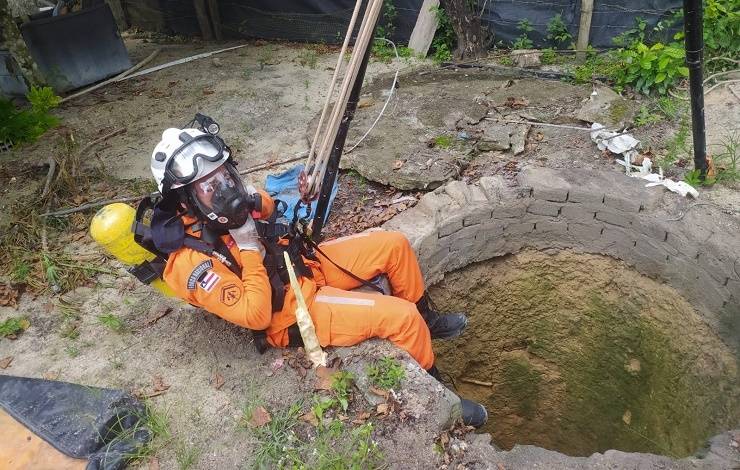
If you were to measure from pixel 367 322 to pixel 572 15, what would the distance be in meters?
5.51

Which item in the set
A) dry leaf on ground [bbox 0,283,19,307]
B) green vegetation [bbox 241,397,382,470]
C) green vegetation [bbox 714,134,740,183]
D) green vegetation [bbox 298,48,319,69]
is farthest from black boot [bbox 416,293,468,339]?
green vegetation [bbox 298,48,319,69]

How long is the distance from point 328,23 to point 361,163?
4.24 m

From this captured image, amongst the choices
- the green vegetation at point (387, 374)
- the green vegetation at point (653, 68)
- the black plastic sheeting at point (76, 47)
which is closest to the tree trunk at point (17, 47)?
the black plastic sheeting at point (76, 47)

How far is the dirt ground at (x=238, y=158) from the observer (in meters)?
3.09

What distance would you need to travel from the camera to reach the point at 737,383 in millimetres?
3752

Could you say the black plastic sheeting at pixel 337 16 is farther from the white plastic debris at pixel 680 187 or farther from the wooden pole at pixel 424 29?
the white plastic debris at pixel 680 187

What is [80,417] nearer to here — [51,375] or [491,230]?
[51,375]

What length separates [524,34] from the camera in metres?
7.09

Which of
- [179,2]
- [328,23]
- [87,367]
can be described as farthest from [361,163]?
[179,2]

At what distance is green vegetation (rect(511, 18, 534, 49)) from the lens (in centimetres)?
703

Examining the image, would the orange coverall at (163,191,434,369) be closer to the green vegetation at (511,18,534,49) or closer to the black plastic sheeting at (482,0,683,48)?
the green vegetation at (511,18,534,49)

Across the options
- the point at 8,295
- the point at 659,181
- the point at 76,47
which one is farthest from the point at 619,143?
the point at 76,47

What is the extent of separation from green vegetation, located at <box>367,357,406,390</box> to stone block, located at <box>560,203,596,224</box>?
7.21ft

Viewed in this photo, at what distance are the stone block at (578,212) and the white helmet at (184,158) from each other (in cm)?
279
